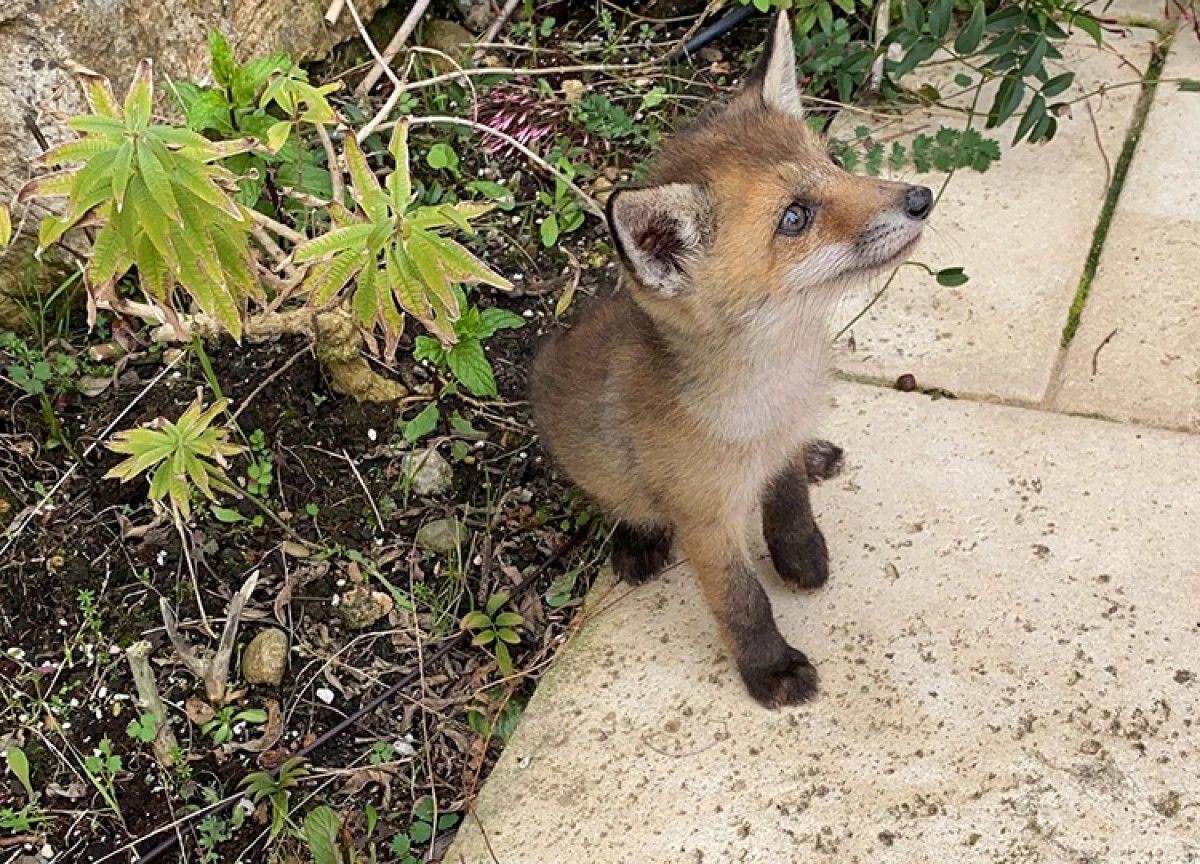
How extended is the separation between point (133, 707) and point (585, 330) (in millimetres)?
1502

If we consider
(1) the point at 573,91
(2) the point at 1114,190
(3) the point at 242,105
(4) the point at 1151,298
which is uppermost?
(3) the point at 242,105

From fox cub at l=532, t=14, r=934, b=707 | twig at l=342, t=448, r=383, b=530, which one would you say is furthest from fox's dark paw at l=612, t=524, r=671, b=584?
twig at l=342, t=448, r=383, b=530

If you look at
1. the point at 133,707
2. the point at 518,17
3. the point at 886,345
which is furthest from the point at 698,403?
the point at 518,17

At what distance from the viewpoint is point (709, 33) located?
4973 mm

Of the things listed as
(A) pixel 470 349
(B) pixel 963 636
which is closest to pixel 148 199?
(A) pixel 470 349

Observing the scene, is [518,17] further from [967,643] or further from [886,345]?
[967,643]

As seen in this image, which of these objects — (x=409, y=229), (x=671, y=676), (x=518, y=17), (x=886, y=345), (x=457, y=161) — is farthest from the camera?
(x=518, y=17)

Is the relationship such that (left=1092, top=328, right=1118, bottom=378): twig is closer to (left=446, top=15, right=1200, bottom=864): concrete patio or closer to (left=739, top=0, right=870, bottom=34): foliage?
(left=446, top=15, right=1200, bottom=864): concrete patio

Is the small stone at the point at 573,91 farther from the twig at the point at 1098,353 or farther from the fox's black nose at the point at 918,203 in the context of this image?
the fox's black nose at the point at 918,203

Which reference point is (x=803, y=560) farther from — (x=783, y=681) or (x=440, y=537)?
(x=440, y=537)

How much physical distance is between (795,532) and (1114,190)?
1820mm

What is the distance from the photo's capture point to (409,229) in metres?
2.77

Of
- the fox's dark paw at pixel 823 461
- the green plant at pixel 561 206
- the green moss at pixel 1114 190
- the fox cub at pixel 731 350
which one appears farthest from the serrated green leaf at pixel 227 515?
the green moss at pixel 1114 190

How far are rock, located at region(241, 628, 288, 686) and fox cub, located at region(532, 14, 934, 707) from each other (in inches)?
34.7
